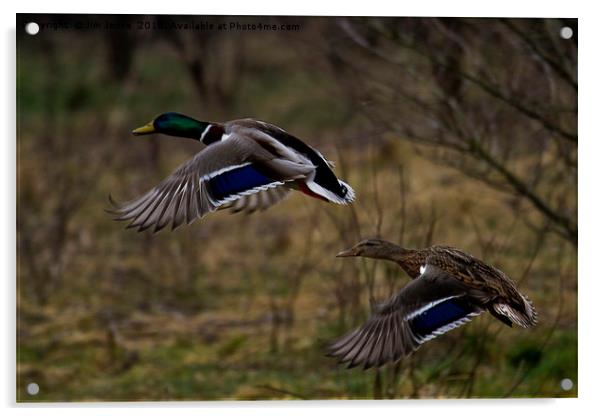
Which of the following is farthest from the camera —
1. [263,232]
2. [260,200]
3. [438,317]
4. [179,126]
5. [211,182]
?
[263,232]

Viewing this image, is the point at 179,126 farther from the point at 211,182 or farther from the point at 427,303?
the point at 427,303

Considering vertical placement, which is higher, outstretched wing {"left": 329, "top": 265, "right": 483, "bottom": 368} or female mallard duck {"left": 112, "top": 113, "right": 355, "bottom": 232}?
female mallard duck {"left": 112, "top": 113, "right": 355, "bottom": 232}

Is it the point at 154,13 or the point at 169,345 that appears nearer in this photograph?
the point at 154,13

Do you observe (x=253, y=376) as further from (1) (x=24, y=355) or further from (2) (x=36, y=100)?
(2) (x=36, y=100)

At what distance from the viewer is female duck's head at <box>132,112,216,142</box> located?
19.8 ft

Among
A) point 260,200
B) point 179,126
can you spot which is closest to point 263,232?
point 260,200

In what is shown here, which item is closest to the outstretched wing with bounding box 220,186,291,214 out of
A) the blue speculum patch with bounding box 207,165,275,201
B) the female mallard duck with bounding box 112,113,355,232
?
the female mallard duck with bounding box 112,113,355,232

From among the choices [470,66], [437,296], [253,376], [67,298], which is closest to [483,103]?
[470,66]

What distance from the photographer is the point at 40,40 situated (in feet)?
19.9

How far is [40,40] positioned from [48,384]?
1.31 meters

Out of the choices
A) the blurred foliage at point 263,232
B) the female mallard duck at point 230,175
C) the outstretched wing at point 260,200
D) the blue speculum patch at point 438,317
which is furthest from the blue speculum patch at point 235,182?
the blue speculum patch at point 438,317

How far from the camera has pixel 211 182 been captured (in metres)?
5.64

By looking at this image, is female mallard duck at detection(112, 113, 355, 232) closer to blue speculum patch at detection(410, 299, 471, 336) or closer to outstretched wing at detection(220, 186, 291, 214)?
outstretched wing at detection(220, 186, 291, 214)

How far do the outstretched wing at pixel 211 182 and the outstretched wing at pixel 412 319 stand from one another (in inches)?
23.1
